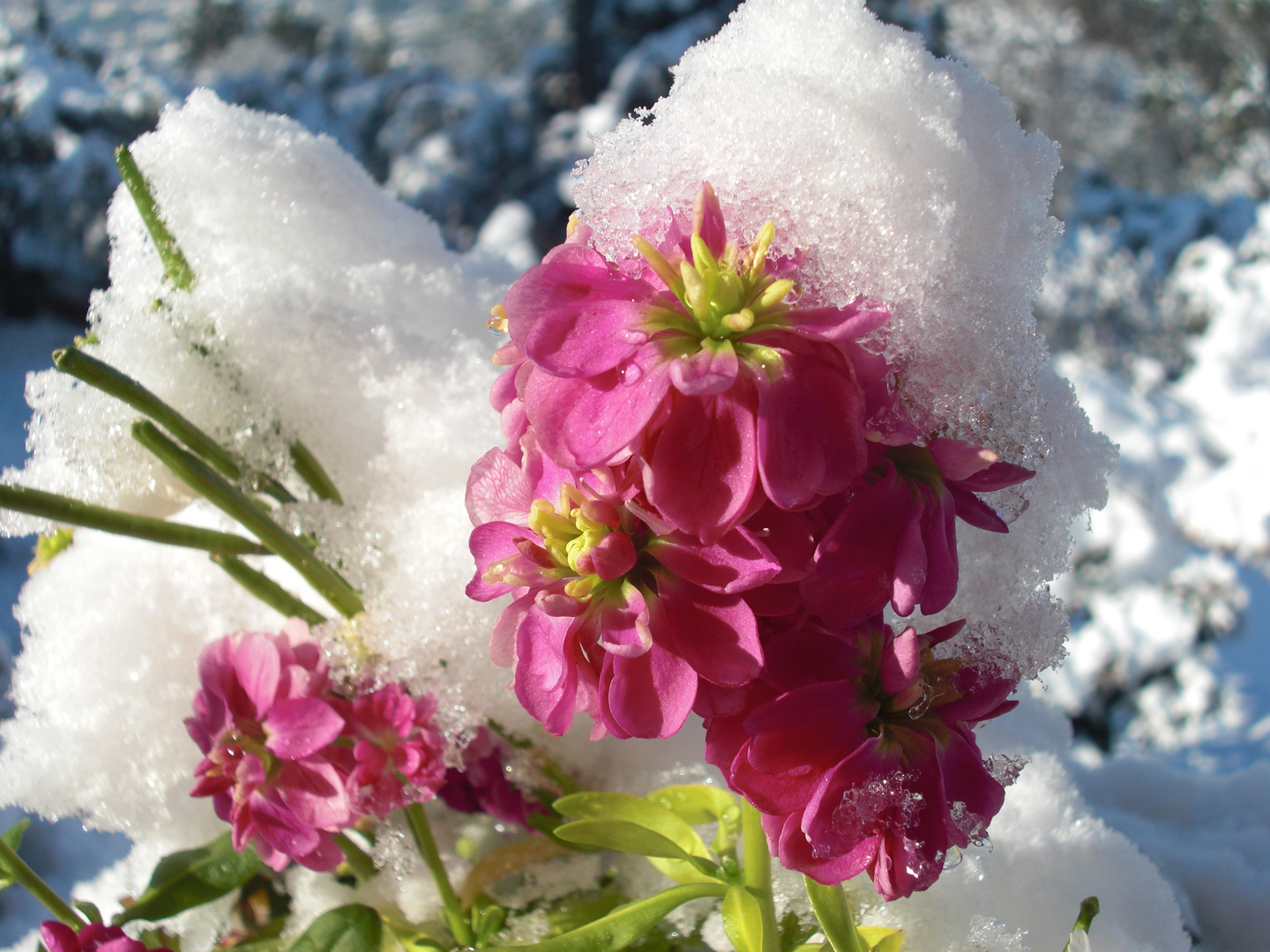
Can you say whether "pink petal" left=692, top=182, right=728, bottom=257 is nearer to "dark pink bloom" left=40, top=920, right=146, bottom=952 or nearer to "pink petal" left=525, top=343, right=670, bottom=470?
"pink petal" left=525, top=343, right=670, bottom=470

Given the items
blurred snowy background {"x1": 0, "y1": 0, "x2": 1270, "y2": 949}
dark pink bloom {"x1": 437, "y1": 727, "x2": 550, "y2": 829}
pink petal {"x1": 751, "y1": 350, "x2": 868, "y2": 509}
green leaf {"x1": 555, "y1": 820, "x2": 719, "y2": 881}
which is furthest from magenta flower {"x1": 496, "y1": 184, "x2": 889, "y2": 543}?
blurred snowy background {"x1": 0, "y1": 0, "x2": 1270, "y2": 949}

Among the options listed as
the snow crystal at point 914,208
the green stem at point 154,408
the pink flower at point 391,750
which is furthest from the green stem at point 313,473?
the snow crystal at point 914,208

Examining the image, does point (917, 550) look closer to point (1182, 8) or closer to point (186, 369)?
point (186, 369)

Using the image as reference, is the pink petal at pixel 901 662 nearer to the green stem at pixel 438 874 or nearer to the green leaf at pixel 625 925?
the green leaf at pixel 625 925

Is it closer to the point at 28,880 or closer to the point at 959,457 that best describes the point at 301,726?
the point at 28,880

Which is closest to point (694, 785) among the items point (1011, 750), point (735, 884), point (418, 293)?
point (735, 884)

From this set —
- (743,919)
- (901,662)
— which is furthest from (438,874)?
(901,662)

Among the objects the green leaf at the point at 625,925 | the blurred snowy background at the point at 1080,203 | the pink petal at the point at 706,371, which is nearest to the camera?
the pink petal at the point at 706,371
